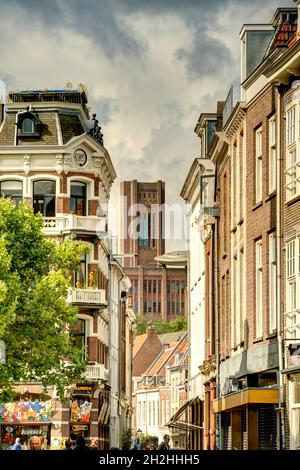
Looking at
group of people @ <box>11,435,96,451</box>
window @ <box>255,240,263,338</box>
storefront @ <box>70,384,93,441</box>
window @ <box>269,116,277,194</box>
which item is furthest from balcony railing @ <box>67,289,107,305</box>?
window @ <box>269,116,277,194</box>

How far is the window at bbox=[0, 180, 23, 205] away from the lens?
3068 inches

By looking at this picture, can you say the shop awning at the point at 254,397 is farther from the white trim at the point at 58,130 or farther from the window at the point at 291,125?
the white trim at the point at 58,130

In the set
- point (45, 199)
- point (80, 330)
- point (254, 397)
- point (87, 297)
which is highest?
point (45, 199)

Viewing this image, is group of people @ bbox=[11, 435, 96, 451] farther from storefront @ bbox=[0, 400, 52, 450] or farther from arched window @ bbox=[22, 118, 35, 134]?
arched window @ bbox=[22, 118, 35, 134]

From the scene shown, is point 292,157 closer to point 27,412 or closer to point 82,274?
point 27,412

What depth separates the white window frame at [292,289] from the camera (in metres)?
33.2

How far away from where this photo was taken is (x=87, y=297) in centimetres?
7706

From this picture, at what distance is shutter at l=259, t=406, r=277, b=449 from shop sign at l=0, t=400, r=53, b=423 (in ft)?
124

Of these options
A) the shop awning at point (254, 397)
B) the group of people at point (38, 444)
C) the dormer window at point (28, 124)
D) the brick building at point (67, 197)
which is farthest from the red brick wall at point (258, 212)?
the dormer window at point (28, 124)

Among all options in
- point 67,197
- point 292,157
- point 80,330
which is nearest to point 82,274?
point 80,330

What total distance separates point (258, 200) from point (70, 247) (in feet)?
72.7

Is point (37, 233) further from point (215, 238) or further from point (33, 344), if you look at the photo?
point (215, 238)

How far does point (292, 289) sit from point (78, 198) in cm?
4602
